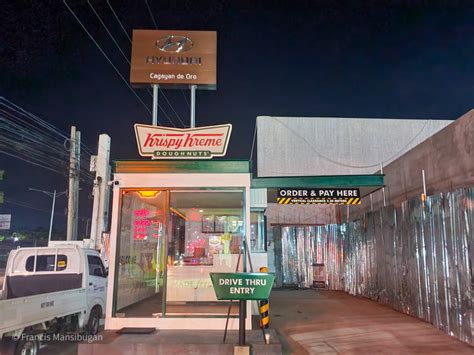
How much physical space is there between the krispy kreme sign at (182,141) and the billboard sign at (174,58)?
2.30m

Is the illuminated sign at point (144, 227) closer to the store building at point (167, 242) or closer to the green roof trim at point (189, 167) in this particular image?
the store building at point (167, 242)

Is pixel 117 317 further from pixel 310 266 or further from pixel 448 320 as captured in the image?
pixel 310 266

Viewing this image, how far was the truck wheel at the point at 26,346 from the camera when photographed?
5.80 meters

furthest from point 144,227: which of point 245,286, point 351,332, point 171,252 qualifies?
point 351,332

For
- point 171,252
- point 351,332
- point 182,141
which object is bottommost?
point 351,332

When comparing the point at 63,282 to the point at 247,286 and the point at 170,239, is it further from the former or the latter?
the point at 247,286

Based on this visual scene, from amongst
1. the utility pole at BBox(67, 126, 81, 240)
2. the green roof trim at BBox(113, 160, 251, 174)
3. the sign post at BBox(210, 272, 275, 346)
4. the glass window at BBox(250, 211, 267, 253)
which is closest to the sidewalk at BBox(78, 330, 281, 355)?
the sign post at BBox(210, 272, 275, 346)

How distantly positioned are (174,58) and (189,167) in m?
3.54

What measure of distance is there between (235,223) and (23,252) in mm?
4743

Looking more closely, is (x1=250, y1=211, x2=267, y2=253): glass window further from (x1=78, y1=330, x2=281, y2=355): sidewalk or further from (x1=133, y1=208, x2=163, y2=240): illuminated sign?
(x1=78, y1=330, x2=281, y2=355): sidewalk

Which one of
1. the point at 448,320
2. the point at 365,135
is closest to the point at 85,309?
the point at 448,320

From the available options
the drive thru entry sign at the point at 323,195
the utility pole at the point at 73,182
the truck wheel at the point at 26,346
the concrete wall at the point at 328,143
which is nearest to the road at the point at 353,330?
the drive thru entry sign at the point at 323,195

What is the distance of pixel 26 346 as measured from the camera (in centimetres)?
595

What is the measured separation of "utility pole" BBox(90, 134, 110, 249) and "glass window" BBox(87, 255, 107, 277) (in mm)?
6113
